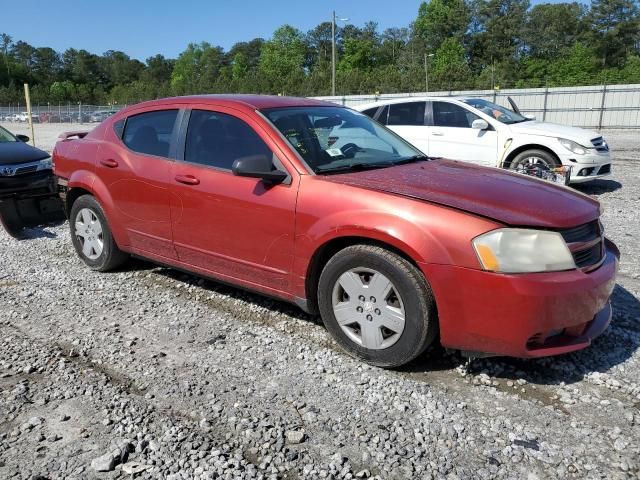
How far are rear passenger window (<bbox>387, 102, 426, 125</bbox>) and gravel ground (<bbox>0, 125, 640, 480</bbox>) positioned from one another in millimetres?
6519

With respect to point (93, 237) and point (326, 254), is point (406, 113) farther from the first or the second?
point (326, 254)

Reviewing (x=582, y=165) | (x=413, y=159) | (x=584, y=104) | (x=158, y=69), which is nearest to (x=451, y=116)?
(x=582, y=165)

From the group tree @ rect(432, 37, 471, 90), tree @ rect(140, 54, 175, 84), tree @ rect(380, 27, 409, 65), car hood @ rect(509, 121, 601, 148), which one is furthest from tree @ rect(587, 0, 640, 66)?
tree @ rect(140, 54, 175, 84)

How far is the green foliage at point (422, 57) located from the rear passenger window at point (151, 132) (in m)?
42.5

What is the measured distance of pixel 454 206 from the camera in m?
3.15

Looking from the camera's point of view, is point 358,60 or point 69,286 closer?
point 69,286

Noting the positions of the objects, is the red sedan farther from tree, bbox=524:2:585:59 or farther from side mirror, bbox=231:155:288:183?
tree, bbox=524:2:585:59

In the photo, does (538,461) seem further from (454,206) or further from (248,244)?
(248,244)

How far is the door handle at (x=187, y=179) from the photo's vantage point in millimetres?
4235

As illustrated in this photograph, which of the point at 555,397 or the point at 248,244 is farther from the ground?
the point at 248,244

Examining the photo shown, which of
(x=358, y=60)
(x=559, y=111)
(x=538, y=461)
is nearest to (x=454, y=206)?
(x=538, y=461)

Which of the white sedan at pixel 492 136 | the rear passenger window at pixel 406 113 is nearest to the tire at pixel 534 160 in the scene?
the white sedan at pixel 492 136

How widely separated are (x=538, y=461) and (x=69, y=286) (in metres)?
4.15

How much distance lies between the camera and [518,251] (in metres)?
2.99
